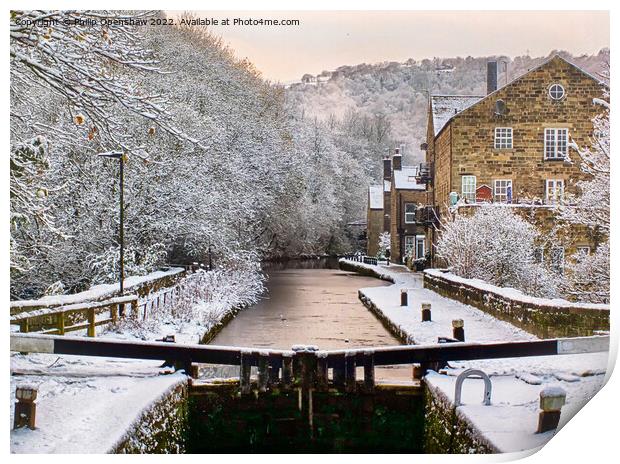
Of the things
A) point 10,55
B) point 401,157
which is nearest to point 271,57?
point 10,55

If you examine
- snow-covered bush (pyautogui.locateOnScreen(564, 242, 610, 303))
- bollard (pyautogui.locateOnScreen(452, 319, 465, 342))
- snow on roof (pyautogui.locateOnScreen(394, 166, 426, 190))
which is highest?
snow on roof (pyautogui.locateOnScreen(394, 166, 426, 190))

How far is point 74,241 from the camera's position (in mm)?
4574

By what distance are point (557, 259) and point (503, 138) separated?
110 cm

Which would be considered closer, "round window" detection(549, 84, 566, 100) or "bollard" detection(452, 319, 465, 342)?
"round window" detection(549, 84, 566, 100)

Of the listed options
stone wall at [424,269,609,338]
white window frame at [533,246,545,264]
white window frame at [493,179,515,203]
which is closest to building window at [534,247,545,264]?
→ white window frame at [533,246,545,264]

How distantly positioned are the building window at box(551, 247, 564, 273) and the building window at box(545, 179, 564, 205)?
30cm

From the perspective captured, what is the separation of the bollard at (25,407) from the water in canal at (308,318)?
1.11 metres

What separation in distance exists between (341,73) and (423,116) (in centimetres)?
77

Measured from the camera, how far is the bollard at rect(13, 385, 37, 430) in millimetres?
3707

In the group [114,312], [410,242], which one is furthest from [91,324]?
[410,242]

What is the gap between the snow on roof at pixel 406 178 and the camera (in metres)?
5.97

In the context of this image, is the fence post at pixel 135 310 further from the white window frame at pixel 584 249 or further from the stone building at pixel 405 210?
the white window frame at pixel 584 249

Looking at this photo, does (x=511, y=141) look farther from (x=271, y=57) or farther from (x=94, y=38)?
(x=94, y=38)

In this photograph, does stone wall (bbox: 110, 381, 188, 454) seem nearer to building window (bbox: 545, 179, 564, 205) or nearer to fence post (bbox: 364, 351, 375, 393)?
fence post (bbox: 364, 351, 375, 393)
